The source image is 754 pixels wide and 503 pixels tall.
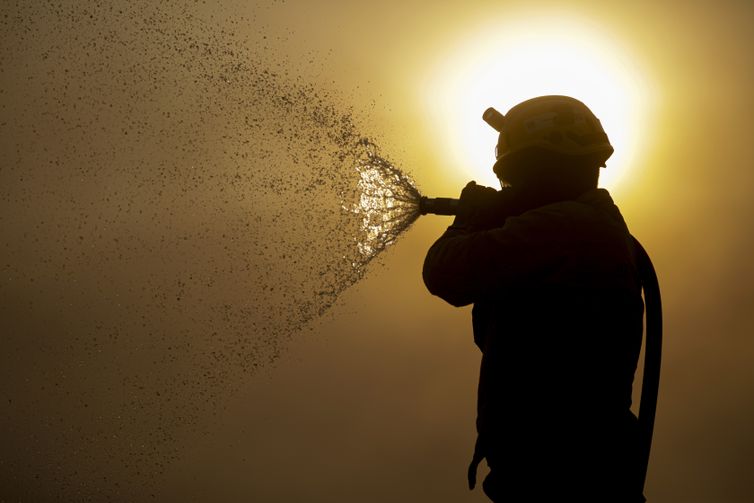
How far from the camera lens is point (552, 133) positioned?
396 centimetres

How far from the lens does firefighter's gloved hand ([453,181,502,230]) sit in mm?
3980

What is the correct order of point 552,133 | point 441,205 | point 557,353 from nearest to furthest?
point 557,353 → point 552,133 → point 441,205

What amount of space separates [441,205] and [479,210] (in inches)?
17.1

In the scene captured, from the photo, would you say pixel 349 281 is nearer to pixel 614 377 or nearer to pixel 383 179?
pixel 383 179

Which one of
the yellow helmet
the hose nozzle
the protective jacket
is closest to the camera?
the protective jacket

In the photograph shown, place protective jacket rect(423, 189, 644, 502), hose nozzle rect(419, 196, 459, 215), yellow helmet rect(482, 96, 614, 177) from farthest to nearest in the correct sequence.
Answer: hose nozzle rect(419, 196, 459, 215), yellow helmet rect(482, 96, 614, 177), protective jacket rect(423, 189, 644, 502)

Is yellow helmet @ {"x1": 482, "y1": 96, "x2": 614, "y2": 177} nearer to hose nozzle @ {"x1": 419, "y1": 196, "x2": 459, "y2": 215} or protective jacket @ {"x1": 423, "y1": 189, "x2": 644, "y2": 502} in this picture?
hose nozzle @ {"x1": 419, "y1": 196, "x2": 459, "y2": 215}

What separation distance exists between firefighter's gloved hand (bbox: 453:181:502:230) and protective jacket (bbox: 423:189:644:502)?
422mm

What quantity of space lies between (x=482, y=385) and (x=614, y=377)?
565 mm

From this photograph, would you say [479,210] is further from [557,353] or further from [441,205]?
[557,353]

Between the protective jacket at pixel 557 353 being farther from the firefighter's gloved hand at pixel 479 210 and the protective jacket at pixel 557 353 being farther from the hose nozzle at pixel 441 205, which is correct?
the hose nozzle at pixel 441 205

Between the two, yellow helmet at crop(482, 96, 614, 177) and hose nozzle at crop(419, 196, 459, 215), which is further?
hose nozzle at crop(419, 196, 459, 215)

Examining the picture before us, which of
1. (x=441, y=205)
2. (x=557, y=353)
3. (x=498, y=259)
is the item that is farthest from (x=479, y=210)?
(x=557, y=353)

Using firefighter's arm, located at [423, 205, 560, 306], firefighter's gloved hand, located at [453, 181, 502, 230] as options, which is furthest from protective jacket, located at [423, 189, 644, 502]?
firefighter's gloved hand, located at [453, 181, 502, 230]
